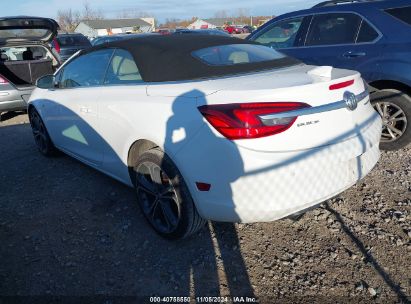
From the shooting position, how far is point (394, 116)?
4.13 m

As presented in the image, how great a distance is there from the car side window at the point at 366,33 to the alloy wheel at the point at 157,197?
10.1ft

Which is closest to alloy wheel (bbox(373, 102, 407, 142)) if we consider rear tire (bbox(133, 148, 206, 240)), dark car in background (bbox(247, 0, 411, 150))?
dark car in background (bbox(247, 0, 411, 150))

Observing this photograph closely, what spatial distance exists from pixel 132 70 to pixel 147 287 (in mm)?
1722

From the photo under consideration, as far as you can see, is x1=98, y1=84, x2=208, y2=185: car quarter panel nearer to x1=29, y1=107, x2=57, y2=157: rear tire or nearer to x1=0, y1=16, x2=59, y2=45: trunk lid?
x1=29, y1=107, x2=57, y2=157: rear tire

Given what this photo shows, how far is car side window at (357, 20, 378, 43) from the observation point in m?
4.09

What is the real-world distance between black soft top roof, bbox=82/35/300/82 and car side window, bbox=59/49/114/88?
0.70 ft

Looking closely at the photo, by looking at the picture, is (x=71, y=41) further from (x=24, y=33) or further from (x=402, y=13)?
(x=402, y=13)

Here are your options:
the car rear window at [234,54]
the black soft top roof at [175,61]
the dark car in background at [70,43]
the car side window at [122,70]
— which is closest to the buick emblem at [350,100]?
the black soft top roof at [175,61]

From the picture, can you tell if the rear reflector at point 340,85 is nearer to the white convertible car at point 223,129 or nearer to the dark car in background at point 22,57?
the white convertible car at point 223,129

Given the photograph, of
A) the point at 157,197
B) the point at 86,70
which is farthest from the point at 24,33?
the point at 157,197

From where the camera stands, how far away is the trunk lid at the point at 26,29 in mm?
5340

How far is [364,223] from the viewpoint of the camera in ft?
9.55

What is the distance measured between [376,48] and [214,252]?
3.07m

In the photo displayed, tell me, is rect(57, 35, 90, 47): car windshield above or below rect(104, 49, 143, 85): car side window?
below
